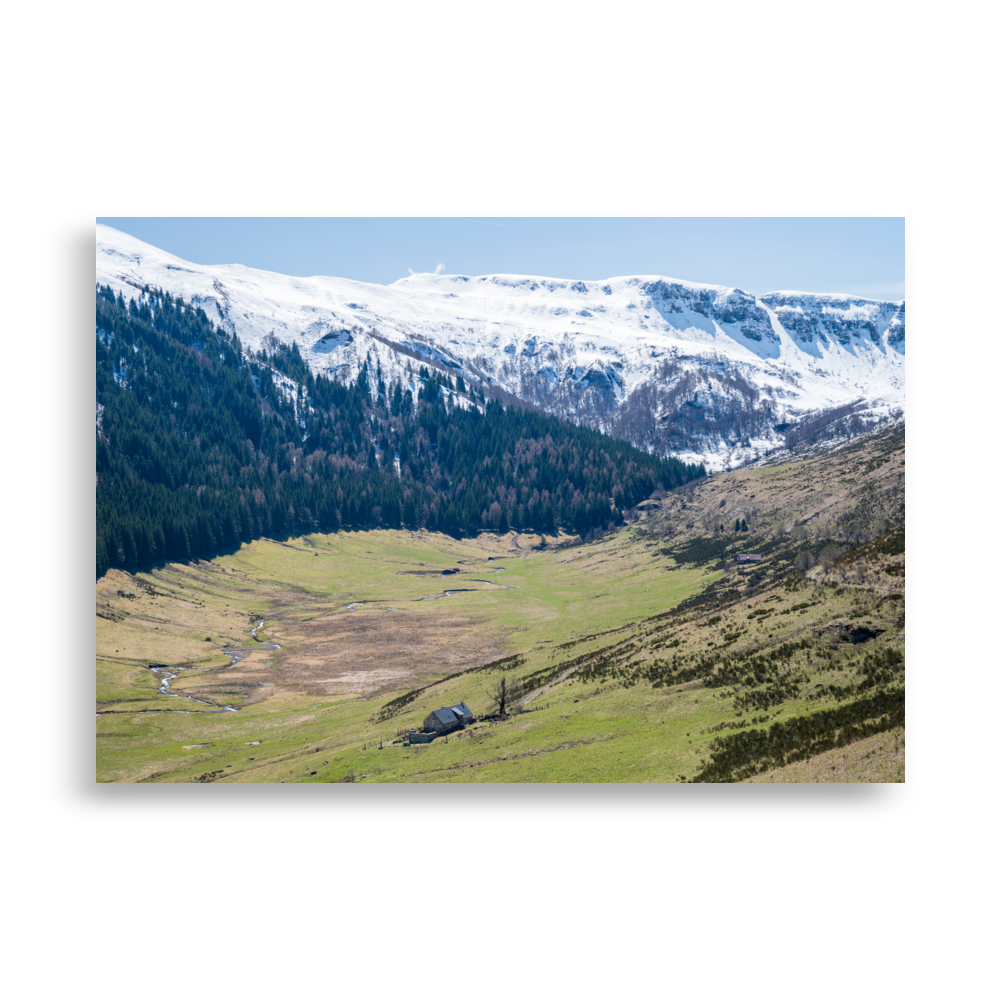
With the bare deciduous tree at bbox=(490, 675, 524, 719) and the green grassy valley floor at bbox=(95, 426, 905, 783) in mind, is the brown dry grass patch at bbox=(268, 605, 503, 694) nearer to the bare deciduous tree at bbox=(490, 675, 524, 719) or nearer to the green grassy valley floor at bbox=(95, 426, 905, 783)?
the green grassy valley floor at bbox=(95, 426, 905, 783)

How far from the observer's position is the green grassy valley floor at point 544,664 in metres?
33.6

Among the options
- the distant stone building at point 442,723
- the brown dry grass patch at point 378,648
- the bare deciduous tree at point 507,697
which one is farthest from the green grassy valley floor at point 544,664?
the distant stone building at point 442,723

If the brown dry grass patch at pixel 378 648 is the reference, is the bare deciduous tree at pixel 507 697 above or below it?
above

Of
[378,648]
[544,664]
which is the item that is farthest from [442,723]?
[378,648]

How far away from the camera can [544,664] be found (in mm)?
69938

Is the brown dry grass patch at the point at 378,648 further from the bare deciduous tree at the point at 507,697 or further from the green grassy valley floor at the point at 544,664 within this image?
the bare deciduous tree at the point at 507,697

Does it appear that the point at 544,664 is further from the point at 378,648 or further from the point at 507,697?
the point at 378,648

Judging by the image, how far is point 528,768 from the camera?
36406 mm

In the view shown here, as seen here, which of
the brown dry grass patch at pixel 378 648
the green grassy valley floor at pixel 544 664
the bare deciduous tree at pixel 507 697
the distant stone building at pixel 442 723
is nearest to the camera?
the green grassy valley floor at pixel 544 664

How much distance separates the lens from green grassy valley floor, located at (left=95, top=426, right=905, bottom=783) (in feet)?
110

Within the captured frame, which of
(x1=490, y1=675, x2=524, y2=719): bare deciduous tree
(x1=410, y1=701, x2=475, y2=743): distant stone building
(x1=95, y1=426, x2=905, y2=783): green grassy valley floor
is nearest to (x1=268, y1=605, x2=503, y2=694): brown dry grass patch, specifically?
(x1=95, y1=426, x2=905, y2=783): green grassy valley floor
